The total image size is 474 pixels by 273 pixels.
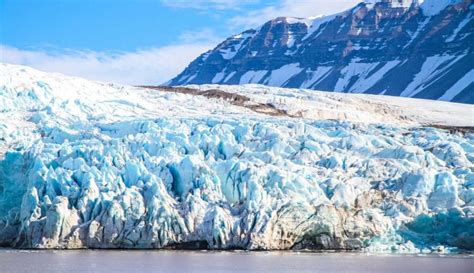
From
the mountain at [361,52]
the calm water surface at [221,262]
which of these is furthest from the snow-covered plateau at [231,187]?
the mountain at [361,52]

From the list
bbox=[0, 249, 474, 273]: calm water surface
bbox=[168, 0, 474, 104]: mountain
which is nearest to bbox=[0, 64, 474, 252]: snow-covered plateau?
bbox=[0, 249, 474, 273]: calm water surface

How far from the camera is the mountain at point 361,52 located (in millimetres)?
140875

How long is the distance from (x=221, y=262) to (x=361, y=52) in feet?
458

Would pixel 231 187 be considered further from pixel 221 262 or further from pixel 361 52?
pixel 361 52

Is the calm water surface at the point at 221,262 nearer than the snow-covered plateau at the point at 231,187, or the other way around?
the calm water surface at the point at 221,262

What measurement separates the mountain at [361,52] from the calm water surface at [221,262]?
339 feet

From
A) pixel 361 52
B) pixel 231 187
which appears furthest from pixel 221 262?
pixel 361 52

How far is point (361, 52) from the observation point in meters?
161

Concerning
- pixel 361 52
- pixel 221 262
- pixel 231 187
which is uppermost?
pixel 361 52

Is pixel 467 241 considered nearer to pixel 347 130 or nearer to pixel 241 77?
pixel 347 130

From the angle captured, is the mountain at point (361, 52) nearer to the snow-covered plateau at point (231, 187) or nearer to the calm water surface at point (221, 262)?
the snow-covered plateau at point (231, 187)

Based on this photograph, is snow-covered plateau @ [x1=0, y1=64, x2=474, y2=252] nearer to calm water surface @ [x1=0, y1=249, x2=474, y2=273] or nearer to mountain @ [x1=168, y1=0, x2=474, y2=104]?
calm water surface @ [x1=0, y1=249, x2=474, y2=273]

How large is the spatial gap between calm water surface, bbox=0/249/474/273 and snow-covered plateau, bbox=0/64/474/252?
83cm

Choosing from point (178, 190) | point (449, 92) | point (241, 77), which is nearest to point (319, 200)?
point (178, 190)
